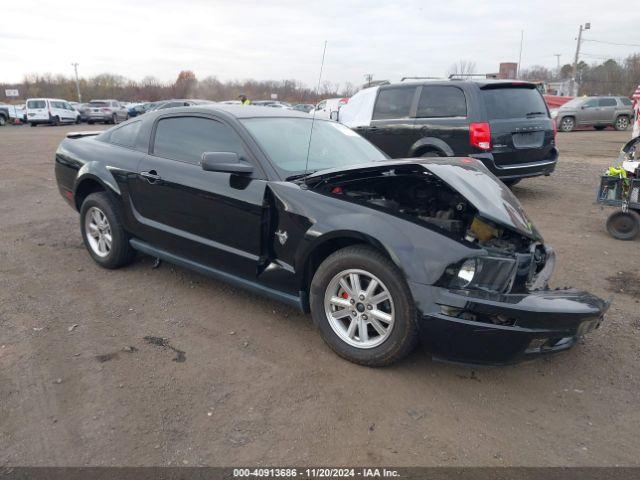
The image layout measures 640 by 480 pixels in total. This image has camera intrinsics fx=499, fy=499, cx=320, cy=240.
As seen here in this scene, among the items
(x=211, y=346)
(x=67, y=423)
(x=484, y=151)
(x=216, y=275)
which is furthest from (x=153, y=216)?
(x=484, y=151)

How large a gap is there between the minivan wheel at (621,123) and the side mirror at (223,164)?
24.5 metres

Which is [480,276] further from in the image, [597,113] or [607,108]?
[607,108]

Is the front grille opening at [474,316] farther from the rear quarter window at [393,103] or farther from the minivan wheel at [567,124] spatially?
the minivan wheel at [567,124]

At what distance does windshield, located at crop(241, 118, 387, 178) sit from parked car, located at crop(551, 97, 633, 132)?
21.9 meters

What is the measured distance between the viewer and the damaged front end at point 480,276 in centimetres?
271

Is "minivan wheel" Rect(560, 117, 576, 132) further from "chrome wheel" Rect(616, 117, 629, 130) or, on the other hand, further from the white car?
the white car

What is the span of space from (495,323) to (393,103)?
19.9 feet

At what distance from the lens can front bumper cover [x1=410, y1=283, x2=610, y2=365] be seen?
8.80 ft

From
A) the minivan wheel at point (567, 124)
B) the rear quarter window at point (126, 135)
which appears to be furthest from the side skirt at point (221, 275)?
the minivan wheel at point (567, 124)

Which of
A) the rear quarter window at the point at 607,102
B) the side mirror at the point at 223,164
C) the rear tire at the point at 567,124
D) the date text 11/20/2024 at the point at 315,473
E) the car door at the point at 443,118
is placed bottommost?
the date text 11/20/2024 at the point at 315,473

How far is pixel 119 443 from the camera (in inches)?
97.0

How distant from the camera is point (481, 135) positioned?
703cm

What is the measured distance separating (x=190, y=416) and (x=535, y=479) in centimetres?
173

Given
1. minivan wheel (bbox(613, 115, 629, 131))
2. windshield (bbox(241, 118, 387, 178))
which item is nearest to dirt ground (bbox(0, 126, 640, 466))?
windshield (bbox(241, 118, 387, 178))
